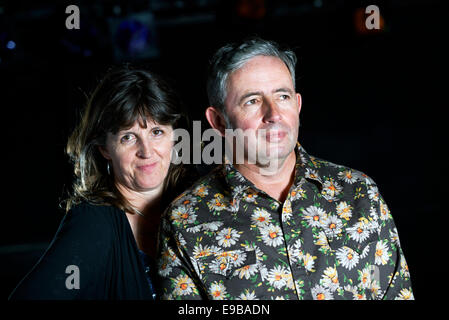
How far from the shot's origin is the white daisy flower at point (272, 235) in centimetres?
160

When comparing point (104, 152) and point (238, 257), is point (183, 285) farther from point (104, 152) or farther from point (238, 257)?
point (104, 152)

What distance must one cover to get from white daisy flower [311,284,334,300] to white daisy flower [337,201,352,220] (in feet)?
0.87

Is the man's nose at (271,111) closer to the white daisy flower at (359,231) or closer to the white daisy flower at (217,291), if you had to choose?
the white daisy flower at (359,231)

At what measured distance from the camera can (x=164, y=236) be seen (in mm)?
1712

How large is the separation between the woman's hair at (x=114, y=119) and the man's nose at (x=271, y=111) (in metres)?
0.45

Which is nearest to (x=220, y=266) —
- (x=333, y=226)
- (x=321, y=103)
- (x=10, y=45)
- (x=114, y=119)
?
(x=333, y=226)

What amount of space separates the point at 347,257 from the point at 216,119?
0.70 m

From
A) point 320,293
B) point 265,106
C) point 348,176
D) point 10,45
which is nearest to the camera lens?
point 320,293

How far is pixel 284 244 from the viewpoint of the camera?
5.24 ft

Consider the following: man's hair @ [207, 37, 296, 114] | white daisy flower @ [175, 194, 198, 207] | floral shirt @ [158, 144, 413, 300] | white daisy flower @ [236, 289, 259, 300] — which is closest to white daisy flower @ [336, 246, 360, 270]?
floral shirt @ [158, 144, 413, 300]

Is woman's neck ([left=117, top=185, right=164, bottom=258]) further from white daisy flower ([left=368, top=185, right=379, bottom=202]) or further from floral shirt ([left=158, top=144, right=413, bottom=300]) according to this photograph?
white daisy flower ([left=368, top=185, right=379, bottom=202])

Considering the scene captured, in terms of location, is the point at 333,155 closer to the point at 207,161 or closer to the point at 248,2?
the point at 248,2
